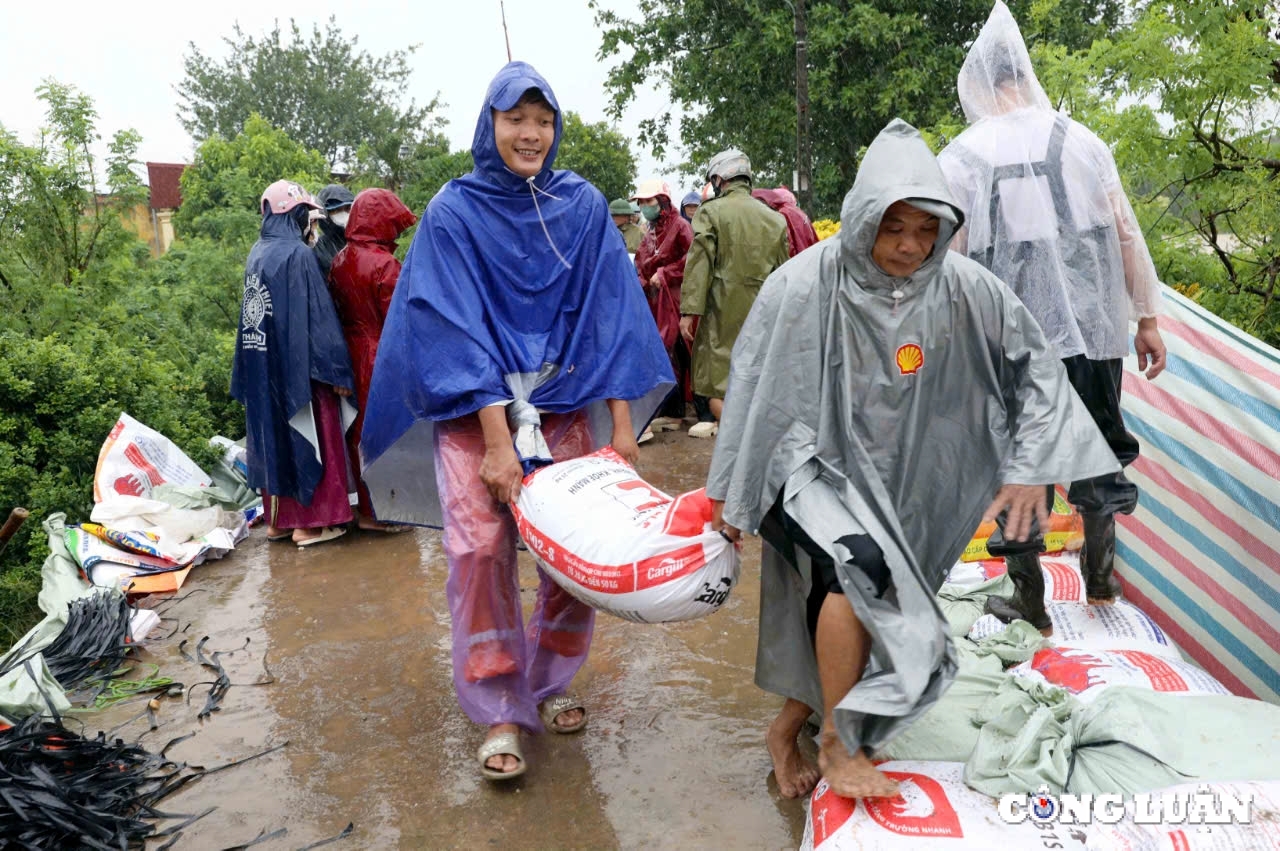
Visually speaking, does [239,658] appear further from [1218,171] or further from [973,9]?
[973,9]

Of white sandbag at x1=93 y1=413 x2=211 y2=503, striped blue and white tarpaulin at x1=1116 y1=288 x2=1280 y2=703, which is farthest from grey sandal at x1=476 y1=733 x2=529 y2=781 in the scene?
white sandbag at x1=93 y1=413 x2=211 y2=503

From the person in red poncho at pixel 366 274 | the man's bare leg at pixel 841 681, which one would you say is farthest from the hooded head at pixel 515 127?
the person in red poncho at pixel 366 274

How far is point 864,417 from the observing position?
2443 mm

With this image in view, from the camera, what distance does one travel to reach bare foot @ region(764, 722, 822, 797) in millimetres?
2723

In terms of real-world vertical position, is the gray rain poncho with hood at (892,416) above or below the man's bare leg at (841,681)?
above

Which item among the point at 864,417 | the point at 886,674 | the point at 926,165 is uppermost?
the point at 926,165

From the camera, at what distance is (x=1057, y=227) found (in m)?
3.22

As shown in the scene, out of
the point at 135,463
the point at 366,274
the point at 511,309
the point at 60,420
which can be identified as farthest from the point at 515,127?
the point at 60,420

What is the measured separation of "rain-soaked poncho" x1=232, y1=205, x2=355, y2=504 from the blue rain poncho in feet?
7.55

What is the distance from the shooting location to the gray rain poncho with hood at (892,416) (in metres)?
2.30

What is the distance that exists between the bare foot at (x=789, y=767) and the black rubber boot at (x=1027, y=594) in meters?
0.89

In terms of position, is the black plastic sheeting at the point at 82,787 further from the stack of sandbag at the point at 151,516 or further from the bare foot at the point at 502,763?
the stack of sandbag at the point at 151,516

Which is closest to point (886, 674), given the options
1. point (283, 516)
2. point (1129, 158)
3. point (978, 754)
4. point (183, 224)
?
point (978, 754)

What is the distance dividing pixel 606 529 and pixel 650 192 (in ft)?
22.1
